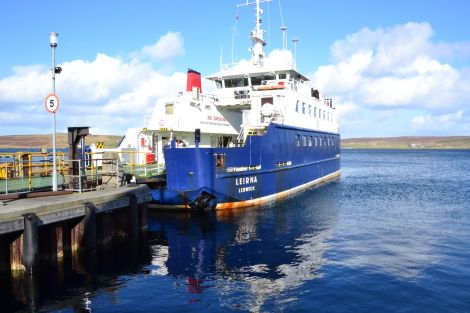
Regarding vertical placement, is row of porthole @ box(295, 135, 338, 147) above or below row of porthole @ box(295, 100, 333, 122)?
below

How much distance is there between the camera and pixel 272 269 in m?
11.7

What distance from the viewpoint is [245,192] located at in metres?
20.9

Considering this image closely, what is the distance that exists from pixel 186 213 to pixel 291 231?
5859 millimetres

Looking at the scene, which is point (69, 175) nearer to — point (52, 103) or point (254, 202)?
point (52, 103)

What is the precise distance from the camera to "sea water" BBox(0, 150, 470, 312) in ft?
30.8

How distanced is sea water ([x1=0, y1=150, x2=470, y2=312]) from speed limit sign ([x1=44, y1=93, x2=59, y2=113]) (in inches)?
199

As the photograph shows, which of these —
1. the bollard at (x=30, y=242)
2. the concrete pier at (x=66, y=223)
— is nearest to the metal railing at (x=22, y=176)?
the concrete pier at (x=66, y=223)

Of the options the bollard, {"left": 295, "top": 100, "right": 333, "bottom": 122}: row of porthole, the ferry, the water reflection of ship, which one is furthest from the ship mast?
the bollard

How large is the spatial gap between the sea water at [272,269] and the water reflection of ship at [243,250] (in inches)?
1.3

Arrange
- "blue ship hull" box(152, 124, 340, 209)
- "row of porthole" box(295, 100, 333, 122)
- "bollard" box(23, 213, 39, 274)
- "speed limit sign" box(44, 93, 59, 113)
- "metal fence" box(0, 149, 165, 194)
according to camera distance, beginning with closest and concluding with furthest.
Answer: "bollard" box(23, 213, 39, 274), "speed limit sign" box(44, 93, 59, 113), "metal fence" box(0, 149, 165, 194), "blue ship hull" box(152, 124, 340, 209), "row of porthole" box(295, 100, 333, 122)

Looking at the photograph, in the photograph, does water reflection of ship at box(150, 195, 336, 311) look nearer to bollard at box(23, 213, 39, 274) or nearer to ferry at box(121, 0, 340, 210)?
ferry at box(121, 0, 340, 210)

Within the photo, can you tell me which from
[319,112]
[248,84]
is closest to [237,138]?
[248,84]

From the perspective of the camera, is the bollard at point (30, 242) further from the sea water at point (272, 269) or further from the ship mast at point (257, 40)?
the ship mast at point (257, 40)

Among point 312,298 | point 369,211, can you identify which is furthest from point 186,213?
point 312,298
